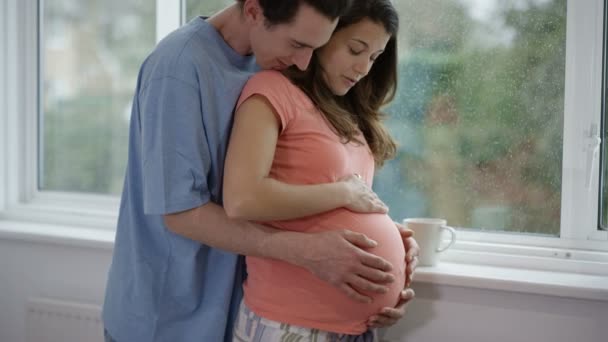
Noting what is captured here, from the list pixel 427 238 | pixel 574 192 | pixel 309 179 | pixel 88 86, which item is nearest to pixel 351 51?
pixel 309 179

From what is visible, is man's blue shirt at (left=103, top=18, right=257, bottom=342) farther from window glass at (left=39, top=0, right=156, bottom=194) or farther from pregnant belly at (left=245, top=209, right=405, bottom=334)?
window glass at (left=39, top=0, right=156, bottom=194)

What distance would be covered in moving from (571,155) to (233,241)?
913 mm

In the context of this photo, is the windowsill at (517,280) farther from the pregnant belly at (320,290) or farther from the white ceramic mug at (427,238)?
the pregnant belly at (320,290)

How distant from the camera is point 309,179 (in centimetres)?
121

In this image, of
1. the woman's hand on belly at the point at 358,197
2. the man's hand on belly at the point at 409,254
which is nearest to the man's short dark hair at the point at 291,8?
the woman's hand on belly at the point at 358,197

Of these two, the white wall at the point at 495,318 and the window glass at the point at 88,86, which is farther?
the window glass at the point at 88,86

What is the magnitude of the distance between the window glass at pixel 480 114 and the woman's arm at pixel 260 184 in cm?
62

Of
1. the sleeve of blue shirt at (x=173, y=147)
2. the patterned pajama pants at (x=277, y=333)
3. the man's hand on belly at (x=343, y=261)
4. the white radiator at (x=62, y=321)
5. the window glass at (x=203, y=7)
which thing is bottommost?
the white radiator at (x=62, y=321)

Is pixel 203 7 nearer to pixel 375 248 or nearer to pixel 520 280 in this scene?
pixel 375 248

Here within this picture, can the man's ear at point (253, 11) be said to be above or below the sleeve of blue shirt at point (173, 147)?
above

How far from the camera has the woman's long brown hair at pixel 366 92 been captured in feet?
4.14

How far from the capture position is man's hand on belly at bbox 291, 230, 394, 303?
1133 mm

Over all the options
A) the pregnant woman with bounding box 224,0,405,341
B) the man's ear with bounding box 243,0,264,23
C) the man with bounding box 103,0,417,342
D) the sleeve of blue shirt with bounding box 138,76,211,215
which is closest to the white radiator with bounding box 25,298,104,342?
the man with bounding box 103,0,417,342

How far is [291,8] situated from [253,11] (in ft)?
0.29
